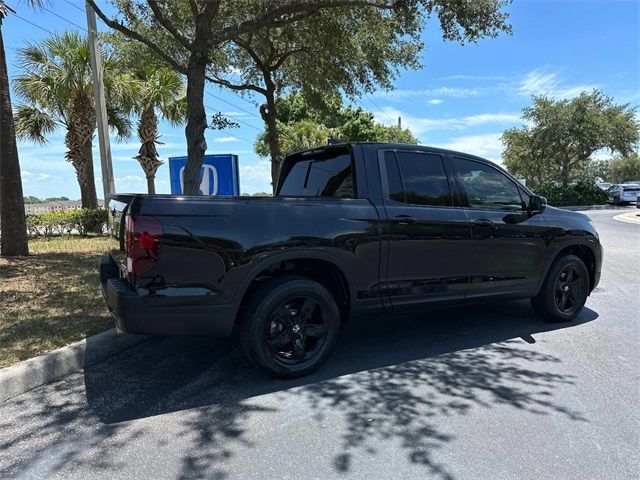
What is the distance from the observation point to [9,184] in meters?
9.35

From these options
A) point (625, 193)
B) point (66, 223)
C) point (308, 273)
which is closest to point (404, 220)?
point (308, 273)

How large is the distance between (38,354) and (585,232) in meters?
5.73

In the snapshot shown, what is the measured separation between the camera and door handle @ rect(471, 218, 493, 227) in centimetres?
513

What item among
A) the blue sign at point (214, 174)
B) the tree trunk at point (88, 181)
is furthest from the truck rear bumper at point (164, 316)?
the tree trunk at point (88, 181)

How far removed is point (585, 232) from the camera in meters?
6.02

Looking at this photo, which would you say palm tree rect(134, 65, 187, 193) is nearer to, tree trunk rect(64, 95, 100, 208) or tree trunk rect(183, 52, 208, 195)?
tree trunk rect(64, 95, 100, 208)

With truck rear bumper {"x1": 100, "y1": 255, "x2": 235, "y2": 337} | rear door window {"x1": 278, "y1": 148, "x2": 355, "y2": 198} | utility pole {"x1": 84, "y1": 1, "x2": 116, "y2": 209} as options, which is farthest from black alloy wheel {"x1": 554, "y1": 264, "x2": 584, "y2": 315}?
utility pole {"x1": 84, "y1": 1, "x2": 116, "y2": 209}

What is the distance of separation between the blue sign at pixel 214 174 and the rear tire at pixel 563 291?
4.97 m

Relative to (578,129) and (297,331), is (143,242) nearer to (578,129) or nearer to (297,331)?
(297,331)

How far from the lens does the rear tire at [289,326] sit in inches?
163

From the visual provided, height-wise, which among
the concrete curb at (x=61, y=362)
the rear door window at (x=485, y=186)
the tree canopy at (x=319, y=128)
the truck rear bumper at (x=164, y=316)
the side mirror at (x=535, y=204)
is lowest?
the concrete curb at (x=61, y=362)

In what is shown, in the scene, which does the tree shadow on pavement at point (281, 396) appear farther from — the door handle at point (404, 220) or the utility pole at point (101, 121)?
the utility pole at point (101, 121)

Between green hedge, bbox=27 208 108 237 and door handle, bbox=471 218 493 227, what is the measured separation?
1251 cm

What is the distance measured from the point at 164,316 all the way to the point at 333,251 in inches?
55.6
